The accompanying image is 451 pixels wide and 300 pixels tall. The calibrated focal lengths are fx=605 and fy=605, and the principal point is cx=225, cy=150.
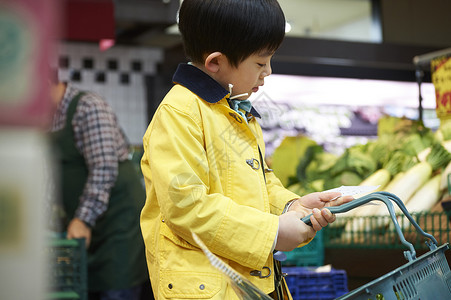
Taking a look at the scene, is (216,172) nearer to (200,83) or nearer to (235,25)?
(200,83)

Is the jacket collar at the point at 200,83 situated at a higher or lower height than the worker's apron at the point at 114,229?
higher

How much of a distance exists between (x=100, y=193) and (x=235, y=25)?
1816 millimetres

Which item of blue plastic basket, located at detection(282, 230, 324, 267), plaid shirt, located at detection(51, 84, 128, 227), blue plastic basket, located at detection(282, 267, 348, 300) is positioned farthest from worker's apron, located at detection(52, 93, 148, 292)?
blue plastic basket, located at detection(282, 267, 348, 300)

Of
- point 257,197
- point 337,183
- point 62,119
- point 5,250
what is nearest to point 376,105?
point 337,183

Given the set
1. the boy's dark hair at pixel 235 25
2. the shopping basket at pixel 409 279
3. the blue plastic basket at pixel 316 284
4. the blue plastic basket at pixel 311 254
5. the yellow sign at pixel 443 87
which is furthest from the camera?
the yellow sign at pixel 443 87

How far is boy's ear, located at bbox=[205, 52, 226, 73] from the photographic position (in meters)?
1.40

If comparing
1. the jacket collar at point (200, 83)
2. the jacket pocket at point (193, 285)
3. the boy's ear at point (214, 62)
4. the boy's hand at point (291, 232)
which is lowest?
the jacket pocket at point (193, 285)

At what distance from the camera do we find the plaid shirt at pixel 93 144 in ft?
9.62

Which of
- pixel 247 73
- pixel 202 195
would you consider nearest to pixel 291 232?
pixel 202 195

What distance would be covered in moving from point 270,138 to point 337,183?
2.70 m

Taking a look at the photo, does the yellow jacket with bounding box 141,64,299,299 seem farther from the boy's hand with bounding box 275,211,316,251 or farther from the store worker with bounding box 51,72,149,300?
the store worker with bounding box 51,72,149,300

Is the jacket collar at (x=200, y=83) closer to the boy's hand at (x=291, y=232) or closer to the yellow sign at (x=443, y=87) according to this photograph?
the boy's hand at (x=291, y=232)

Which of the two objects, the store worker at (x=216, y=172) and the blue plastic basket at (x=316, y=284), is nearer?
the store worker at (x=216, y=172)

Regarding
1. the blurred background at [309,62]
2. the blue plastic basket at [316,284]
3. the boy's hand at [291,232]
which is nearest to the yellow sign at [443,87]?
the blurred background at [309,62]
